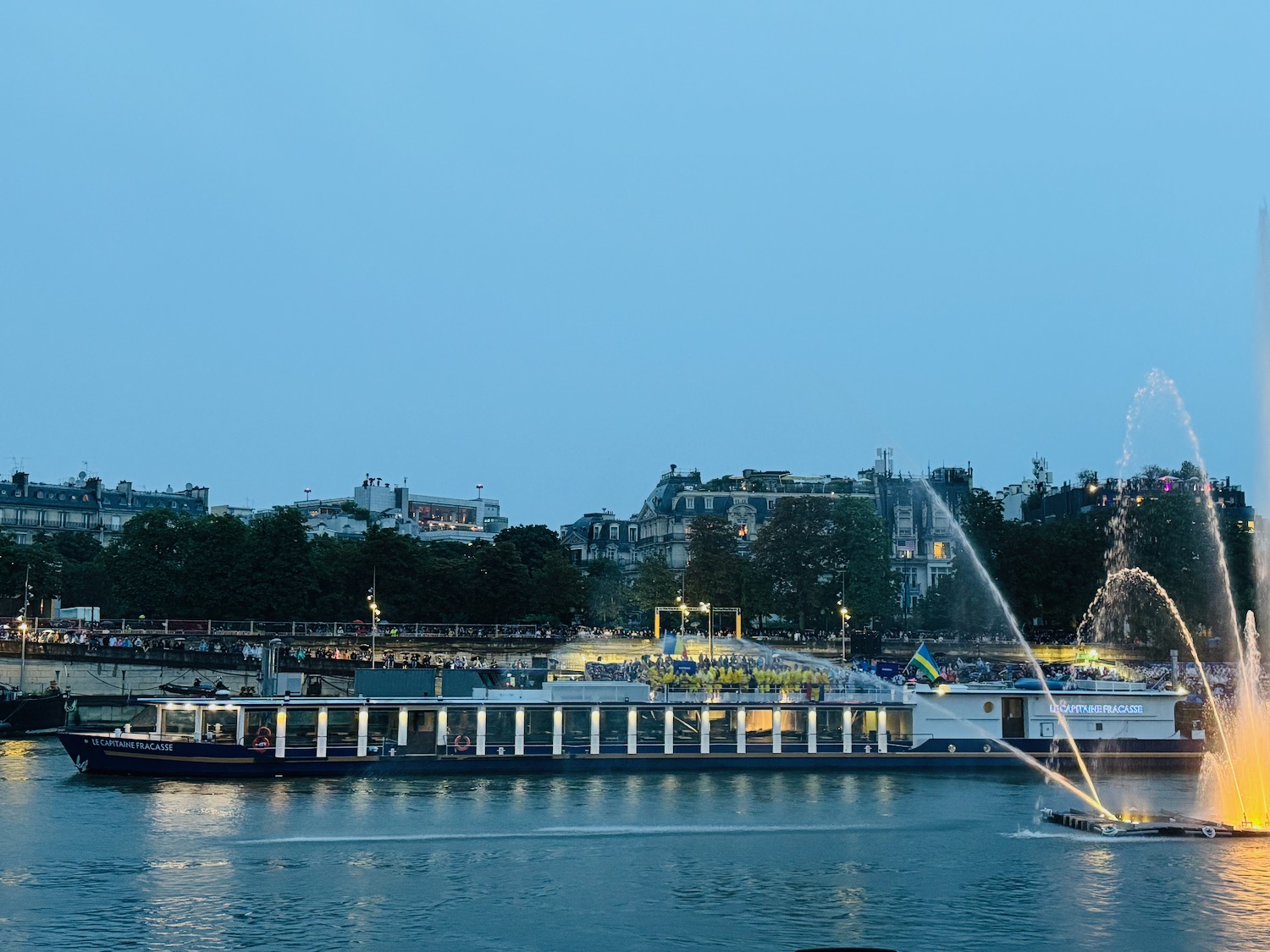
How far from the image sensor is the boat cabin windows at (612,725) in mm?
65312

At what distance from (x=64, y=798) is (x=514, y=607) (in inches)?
3271

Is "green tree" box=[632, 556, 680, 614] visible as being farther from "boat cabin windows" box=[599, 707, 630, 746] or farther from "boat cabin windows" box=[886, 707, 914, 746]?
"boat cabin windows" box=[599, 707, 630, 746]

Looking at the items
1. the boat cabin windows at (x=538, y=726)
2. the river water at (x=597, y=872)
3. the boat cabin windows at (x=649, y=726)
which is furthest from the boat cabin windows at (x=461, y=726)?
the boat cabin windows at (x=649, y=726)

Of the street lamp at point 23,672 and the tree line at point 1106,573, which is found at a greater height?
the tree line at point 1106,573

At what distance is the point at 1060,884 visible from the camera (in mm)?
40750

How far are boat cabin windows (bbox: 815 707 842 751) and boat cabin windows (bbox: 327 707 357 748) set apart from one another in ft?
68.9

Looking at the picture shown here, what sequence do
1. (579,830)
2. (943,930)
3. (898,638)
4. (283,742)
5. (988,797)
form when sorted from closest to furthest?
(943,930), (579,830), (988,797), (283,742), (898,638)

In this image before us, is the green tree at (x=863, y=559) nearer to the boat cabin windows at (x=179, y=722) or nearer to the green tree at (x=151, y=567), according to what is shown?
the green tree at (x=151, y=567)

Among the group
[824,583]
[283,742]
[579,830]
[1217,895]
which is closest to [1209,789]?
[1217,895]

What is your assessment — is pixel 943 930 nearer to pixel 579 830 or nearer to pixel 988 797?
pixel 579 830

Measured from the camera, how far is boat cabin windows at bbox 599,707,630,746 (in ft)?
214

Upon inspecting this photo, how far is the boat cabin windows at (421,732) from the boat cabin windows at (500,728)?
7.72 feet

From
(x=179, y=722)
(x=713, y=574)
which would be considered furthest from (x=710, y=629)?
(x=713, y=574)

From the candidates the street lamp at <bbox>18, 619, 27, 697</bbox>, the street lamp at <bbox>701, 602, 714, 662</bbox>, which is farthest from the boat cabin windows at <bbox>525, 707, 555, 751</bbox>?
the street lamp at <bbox>18, 619, 27, 697</bbox>
